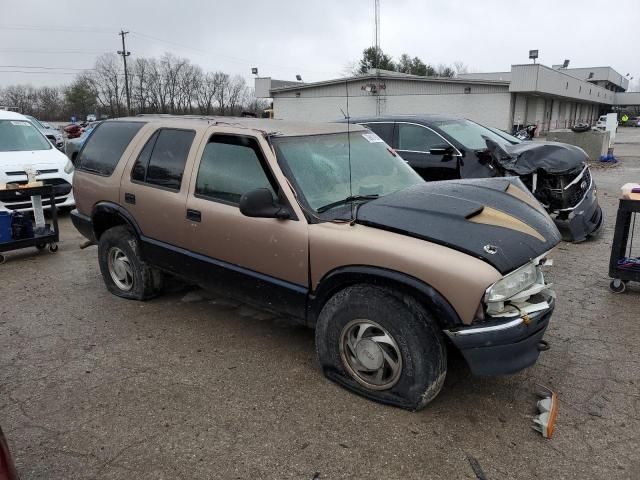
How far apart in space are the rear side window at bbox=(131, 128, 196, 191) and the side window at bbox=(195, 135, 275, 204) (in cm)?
28

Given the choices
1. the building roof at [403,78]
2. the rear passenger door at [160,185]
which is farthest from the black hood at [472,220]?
the building roof at [403,78]

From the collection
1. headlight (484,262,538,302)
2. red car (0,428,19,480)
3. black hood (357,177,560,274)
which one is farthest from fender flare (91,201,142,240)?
headlight (484,262,538,302)

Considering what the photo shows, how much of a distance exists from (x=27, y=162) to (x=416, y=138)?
6.56 meters

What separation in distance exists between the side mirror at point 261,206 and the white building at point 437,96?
26647 millimetres

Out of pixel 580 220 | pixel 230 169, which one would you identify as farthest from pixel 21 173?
pixel 580 220

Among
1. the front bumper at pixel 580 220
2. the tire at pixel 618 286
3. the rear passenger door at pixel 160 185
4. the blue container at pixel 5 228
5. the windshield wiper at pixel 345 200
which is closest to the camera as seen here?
the windshield wiper at pixel 345 200

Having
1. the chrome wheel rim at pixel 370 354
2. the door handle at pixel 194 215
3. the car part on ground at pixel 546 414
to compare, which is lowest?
the car part on ground at pixel 546 414

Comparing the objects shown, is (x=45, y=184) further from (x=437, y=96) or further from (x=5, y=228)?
(x=437, y=96)

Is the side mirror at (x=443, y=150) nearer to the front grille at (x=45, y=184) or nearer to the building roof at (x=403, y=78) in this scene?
the front grille at (x=45, y=184)

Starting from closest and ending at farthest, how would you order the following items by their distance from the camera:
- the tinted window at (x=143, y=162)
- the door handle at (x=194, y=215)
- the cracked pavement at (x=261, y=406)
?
1. the cracked pavement at (x=261, y=406)
2. the door handle at (x=194, y=215)
3. the tinted window at (x=143, y=162)

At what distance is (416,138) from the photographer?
793cm

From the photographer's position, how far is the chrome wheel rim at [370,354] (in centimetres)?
309

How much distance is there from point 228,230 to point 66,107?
274 feet

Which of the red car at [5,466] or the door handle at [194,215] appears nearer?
the red car at [5,466]
